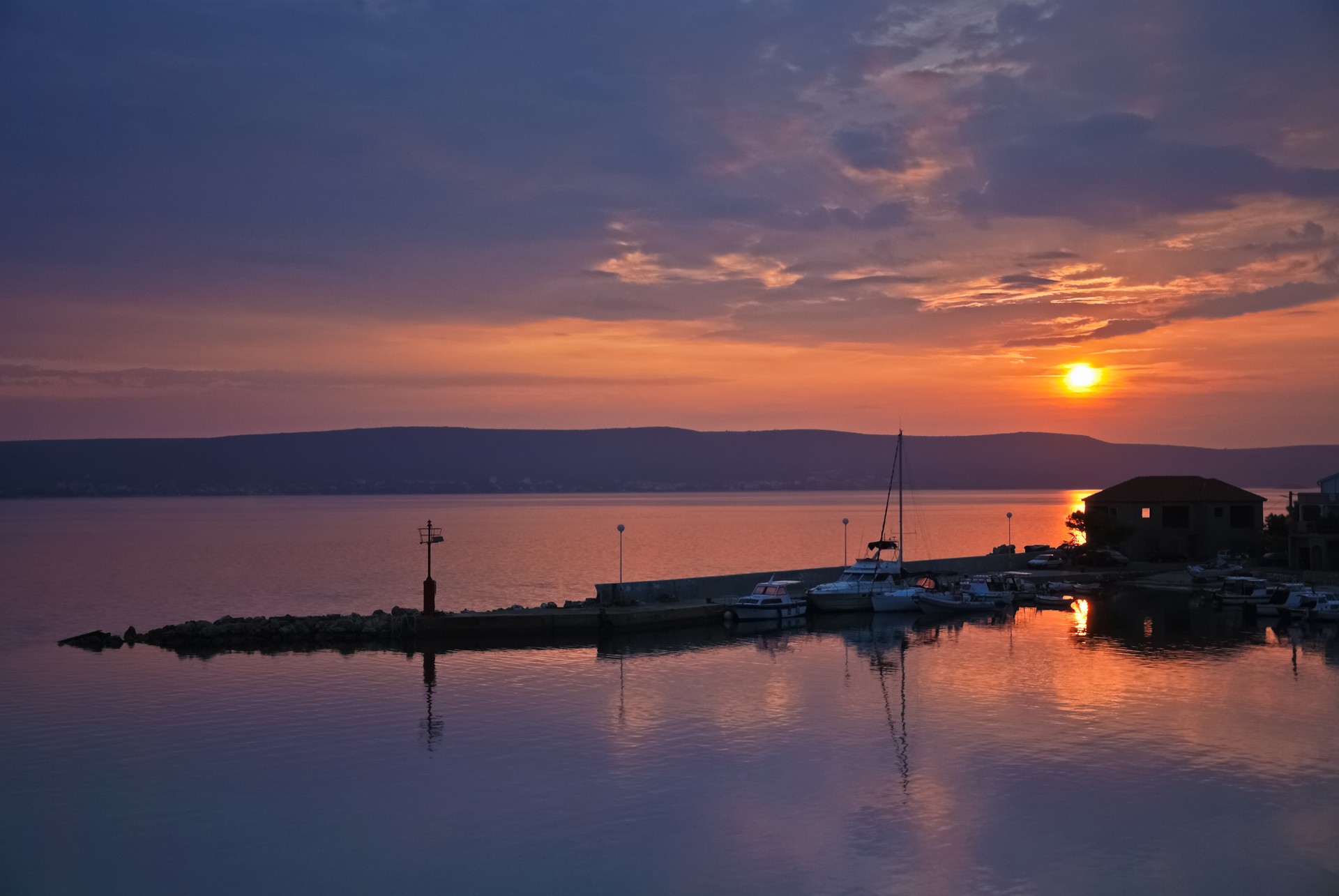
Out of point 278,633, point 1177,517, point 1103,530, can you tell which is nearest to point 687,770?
point 278,633

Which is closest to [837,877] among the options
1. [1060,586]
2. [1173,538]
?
[1060,586]

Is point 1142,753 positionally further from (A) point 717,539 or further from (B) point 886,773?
(A) point 717,539

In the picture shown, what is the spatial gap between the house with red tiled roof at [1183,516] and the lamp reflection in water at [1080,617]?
75.3 ft

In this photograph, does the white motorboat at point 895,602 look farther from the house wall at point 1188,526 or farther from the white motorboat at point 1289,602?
the house wall at point 1188,526

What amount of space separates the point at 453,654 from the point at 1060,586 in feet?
144

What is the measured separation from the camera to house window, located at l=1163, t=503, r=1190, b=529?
89938mm

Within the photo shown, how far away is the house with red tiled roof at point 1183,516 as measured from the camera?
293 ft

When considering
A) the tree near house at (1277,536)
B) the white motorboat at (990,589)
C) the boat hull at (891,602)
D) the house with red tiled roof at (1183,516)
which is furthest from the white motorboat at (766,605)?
the house with red tiled roof at (1183,516)

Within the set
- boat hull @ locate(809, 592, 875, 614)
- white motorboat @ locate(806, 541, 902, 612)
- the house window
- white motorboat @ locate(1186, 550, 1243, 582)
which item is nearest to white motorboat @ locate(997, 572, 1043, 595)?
white motorboat @ locate(806, 541, 902, 612)

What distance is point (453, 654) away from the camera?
49969 millimetres

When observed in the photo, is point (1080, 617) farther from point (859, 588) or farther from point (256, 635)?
point (256, 635)

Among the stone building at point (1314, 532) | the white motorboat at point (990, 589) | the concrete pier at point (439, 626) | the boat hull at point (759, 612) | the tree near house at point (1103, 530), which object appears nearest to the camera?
the concrete pier at point (439, 626)

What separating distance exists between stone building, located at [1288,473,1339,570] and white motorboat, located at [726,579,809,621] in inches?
1373

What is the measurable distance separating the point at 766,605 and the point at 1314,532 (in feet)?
129
